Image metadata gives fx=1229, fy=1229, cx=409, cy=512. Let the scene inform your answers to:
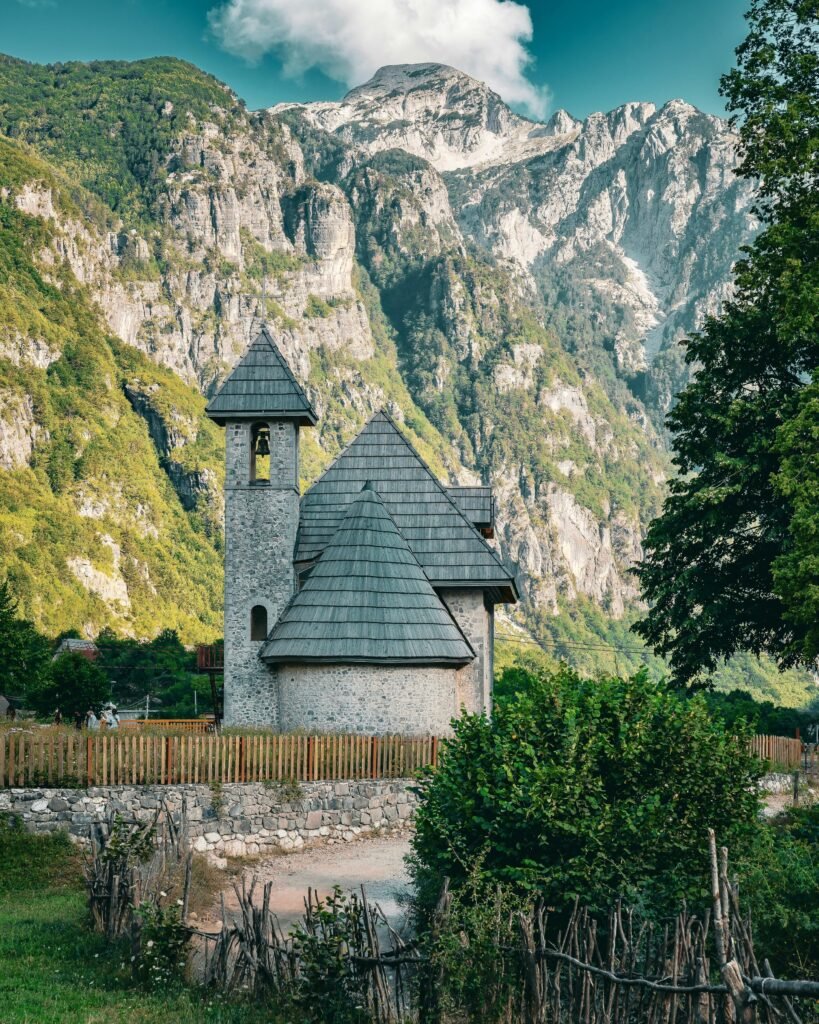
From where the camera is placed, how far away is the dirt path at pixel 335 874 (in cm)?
1524

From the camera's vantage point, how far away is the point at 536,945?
10000 millimetres

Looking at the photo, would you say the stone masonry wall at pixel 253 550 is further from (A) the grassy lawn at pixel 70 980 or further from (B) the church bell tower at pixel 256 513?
(A) the grassy lawn at pixel 70 980

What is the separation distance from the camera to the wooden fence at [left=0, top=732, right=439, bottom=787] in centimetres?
1780

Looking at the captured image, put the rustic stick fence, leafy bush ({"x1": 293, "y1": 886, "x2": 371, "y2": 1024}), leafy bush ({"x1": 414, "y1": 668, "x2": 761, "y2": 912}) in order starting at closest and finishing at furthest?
the rustic stick fence → leafy bush ({"x1": 293, "y1": 886, "x2": 371, "y2": 1024}) → leafy bush ({"x1": 414, "y1": 668, "x2": 761, "y2": 912})

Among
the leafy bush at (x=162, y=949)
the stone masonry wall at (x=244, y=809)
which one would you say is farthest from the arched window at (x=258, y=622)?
the leafy bush at (x=162, y=949)

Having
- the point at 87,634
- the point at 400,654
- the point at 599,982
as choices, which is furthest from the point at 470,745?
the point at 87,634

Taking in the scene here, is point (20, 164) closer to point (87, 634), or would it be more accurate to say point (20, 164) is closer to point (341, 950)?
point (87, 634)

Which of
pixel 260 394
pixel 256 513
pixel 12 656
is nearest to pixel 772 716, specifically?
pixel 256 513

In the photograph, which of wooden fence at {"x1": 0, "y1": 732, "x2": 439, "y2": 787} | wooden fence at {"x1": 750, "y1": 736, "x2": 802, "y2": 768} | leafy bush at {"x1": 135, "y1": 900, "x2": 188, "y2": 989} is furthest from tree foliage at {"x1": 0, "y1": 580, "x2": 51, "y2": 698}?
leafy bush at {"x1": 135, "y1": 900, "x2": 188, "y2": 989}

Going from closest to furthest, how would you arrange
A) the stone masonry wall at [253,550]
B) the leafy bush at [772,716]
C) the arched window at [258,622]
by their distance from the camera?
1. the stone masonry wall at [253,550]
2. the arched window at [258,622]
3. the leafy bush at [772,716]

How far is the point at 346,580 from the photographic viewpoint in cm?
2477

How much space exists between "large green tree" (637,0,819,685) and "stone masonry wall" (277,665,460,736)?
5.20m

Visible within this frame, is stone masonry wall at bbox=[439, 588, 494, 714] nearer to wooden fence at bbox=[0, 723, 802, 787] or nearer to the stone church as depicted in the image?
the stone church

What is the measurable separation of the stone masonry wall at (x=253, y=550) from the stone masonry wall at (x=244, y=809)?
578cm
